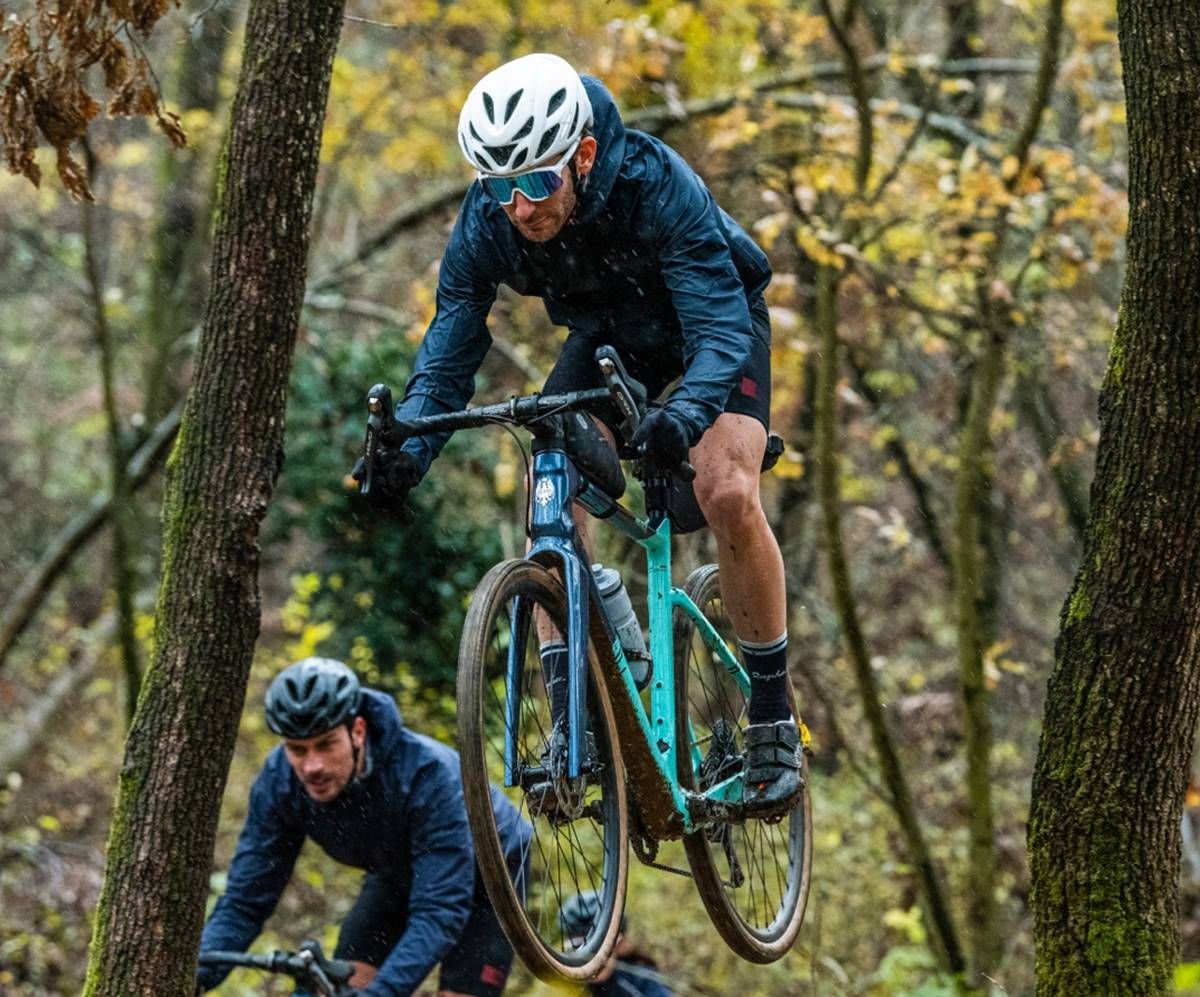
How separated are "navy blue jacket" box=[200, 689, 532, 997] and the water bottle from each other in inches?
54.8

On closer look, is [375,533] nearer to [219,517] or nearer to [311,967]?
[311,967]

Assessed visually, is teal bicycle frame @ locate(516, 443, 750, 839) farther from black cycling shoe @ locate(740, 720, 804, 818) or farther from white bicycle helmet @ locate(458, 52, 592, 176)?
white bicycle helmet @ locate(458, 52, 592, 176)

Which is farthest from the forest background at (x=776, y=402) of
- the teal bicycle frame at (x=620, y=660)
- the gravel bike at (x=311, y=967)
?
the teal bicycle frame at (x=620, y=660)

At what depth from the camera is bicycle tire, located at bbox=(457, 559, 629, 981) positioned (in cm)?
382

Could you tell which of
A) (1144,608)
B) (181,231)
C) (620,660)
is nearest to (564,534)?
(620,660)

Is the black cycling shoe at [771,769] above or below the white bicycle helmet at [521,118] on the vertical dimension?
below

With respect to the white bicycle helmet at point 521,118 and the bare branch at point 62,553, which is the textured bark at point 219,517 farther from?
the bare branch at point 62,553

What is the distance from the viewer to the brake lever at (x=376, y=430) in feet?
13.9

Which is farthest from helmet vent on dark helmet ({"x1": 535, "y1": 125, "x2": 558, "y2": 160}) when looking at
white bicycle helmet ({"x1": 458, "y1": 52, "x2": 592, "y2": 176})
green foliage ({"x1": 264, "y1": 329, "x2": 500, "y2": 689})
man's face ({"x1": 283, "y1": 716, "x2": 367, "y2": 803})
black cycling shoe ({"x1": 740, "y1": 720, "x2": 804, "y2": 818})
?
green foliage ({"x1": 264, "y1": 329, "x2": 500, "y2": 689})

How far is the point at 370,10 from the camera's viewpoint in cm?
A: 1634

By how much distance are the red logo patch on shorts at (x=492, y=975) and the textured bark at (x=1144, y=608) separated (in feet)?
7.98

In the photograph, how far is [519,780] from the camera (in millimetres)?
4145

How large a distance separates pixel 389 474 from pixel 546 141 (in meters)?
0.97

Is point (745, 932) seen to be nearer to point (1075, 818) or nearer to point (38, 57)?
point (1075, 818)
